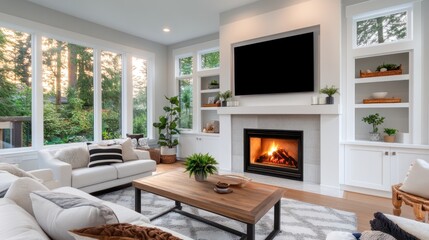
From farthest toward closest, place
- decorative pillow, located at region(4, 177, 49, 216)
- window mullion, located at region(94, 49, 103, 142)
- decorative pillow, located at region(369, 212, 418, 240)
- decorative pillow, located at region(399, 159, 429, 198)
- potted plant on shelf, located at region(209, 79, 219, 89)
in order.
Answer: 1. potted plant on shelf, located at region(209, 79, 219, 89)
2. window mullion, located at region(94, 49, 103, 142)
3. decorative pillow, located at region(399, 159, 429, 198)
4. decorative pillow, located at region(4, 177, 49, 216)
5. decorative pillow, located at region(369, 212, 418, 240)

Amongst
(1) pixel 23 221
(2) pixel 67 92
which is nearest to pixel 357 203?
(1) pixel 23 221

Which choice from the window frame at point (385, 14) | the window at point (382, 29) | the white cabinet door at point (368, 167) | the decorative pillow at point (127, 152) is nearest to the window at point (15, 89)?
the decorative pillow at point (127, 152)

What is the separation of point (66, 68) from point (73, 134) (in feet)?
4.39

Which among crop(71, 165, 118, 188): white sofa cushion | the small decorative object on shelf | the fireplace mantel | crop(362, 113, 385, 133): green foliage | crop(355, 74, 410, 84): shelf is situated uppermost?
the small decorative object on shelf

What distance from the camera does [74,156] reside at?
3.38 meters

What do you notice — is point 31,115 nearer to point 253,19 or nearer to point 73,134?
point 73,134

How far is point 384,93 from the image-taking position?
11.2 ft

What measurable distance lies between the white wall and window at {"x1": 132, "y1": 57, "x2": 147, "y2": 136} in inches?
109

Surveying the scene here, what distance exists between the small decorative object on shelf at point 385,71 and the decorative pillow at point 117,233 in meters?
3.81

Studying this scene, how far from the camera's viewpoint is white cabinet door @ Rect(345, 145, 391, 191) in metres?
3.20

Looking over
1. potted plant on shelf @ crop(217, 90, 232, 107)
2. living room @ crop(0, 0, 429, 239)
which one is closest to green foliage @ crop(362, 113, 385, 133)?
living room @ crop(0, 0, 429, 239)

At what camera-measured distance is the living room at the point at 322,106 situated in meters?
3.17

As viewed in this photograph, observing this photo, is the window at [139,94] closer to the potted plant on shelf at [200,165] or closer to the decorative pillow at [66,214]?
the potted plant on shelf at [200,165]

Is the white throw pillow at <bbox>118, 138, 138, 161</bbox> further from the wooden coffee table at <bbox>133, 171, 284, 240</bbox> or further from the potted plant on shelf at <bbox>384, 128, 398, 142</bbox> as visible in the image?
the potted plant on shelf at <bbox>384, 128, 398, 142</bbox>
